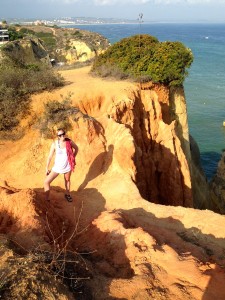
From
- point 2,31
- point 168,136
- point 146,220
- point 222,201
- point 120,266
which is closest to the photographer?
point 120,266

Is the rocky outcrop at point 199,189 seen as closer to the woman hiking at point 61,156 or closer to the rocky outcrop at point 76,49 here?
the woman hiking at point 61,156

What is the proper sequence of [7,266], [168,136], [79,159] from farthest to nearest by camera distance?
[168,136] → [79,159] → [7,266]

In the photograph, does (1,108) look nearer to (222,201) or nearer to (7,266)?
(7,266)

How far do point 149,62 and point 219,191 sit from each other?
32.3 feet

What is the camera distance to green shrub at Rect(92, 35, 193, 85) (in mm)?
15969

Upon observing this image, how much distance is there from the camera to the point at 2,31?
5044 centimetres

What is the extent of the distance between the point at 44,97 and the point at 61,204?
583cm

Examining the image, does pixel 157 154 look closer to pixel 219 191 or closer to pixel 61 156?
pixel 61 156

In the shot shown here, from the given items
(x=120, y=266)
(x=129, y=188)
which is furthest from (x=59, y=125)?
(x=120, y=266)

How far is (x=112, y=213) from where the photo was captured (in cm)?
695

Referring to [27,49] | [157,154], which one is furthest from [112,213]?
[27,49]

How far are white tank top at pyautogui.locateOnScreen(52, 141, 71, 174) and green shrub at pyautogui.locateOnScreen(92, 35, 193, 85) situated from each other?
344 inches

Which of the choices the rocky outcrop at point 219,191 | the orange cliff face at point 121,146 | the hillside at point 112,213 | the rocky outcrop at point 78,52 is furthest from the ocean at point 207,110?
the rocky outcrop at point 78,52

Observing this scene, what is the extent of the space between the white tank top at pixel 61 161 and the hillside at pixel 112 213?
35.5 inches
